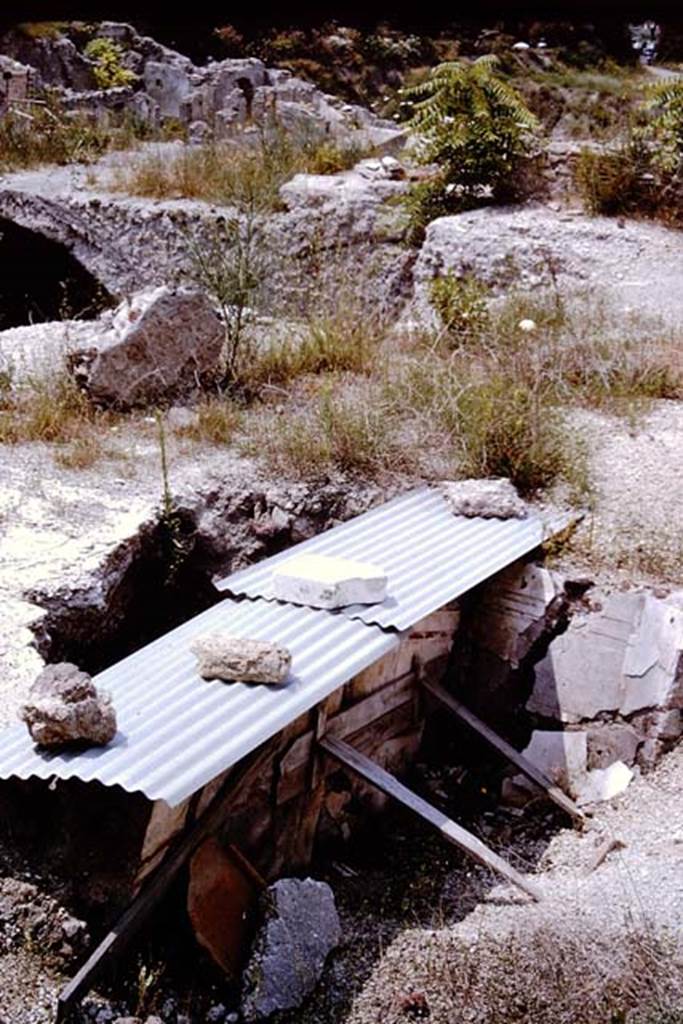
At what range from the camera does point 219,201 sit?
1128 centimetres

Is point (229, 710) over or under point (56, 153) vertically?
over

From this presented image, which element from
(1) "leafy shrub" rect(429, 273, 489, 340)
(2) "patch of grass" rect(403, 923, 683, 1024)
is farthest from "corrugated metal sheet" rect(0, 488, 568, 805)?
(1) "leafy shrub" rect(429, 273, 489, 340)

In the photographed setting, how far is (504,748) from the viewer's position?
4578 mm

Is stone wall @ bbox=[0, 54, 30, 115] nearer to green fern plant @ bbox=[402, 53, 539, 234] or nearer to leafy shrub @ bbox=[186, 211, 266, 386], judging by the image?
green fern plant @ bbox=[402, 53, 539, 234]

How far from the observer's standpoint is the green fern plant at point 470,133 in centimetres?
987

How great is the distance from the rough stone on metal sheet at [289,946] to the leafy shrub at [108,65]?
14941mm

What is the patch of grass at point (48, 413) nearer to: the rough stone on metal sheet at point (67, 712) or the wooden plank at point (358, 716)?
the wooden plank at point (358, 716)

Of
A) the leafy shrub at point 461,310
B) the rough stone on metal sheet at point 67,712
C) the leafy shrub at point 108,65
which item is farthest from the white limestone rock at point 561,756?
the leafy shrub at point 108,65

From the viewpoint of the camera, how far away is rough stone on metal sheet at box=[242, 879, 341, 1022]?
10.8ft

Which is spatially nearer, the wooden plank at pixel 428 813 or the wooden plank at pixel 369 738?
the wooden plank at pixel 428 813

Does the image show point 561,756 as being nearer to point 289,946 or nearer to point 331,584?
point 331,584

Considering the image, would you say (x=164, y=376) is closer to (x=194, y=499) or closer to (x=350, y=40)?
(x=194, y=499)

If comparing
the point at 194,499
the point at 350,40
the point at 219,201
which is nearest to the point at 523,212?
the point at 219,201

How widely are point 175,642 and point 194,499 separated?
126cm
